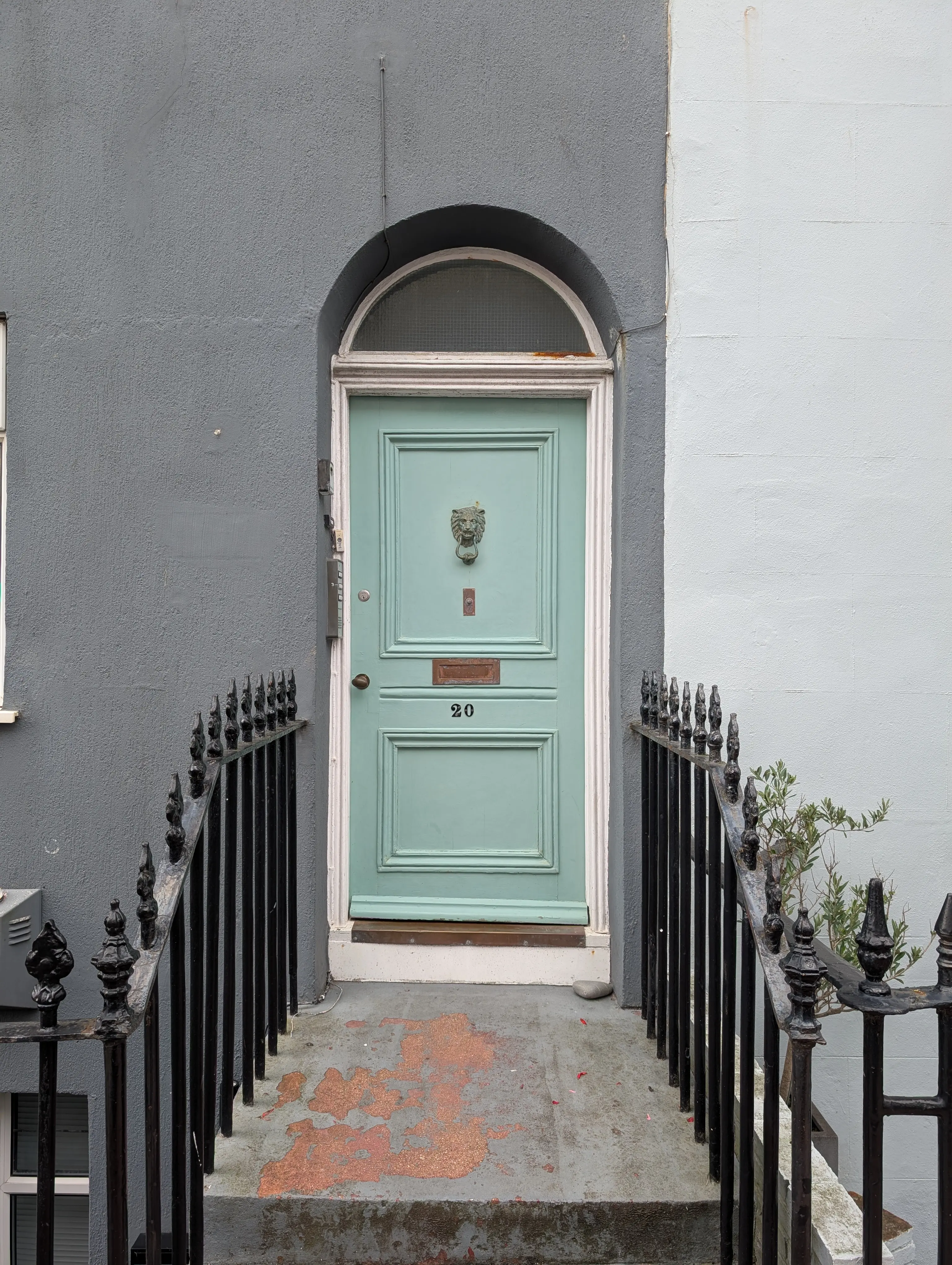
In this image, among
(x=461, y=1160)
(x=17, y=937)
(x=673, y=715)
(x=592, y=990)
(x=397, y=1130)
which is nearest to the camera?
(x=461, y=1160)

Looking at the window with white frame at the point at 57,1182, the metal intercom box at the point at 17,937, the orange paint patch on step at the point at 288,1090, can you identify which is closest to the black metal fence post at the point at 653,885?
the orange paint patch on step at the point at 288,1090

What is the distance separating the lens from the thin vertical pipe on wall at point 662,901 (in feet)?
9.50

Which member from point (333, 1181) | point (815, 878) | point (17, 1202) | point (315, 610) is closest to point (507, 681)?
point (315, 610)

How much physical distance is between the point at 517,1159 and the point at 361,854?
1.61 m

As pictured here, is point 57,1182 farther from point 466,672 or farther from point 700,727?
point 700,727

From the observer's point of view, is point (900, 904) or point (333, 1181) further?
point (900, 904)

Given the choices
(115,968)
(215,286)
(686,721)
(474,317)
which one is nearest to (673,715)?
(686,721)

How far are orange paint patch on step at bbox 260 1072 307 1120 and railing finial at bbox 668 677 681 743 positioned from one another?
160cm

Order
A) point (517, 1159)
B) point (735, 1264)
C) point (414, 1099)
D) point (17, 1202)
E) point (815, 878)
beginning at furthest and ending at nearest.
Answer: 1. point (17, 1202)
2. point (815, 878)
3. point (414, 1099)
4. point (517, 1159)
5. point (735, 1264)

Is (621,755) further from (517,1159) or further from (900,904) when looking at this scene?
(517,1159)

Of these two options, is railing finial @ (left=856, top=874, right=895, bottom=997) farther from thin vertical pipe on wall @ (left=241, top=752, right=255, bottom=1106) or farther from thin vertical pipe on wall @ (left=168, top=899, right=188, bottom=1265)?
thin vertical pipe on wall @ (left=241, top=752, right=255, bottom=1106)

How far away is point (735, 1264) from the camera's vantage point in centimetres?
228

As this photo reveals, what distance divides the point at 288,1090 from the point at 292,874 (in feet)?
2.35

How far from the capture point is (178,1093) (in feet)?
6.78
